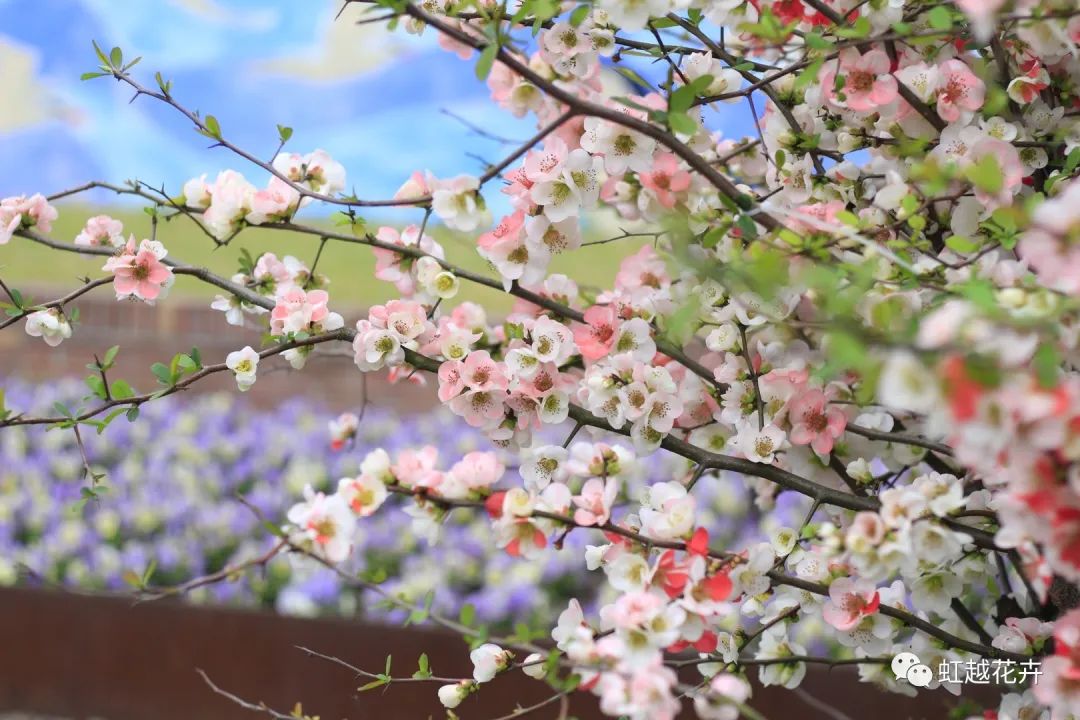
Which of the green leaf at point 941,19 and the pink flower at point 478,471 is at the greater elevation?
the green leaf at point 941,19

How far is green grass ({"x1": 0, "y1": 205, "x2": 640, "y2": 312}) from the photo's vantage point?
4.38m

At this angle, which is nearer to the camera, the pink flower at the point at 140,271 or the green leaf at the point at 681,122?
the green leaf at the point at 681,122

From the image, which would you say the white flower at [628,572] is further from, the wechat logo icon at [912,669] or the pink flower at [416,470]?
the wechat logo icon at [912,669]

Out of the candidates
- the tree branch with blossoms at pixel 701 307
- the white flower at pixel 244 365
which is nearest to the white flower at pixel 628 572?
the tree branch with blossoms at pixel 701 307

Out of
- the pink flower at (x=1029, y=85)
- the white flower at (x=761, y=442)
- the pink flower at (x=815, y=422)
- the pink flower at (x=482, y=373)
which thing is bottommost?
the white flower at (x=761, y=442)

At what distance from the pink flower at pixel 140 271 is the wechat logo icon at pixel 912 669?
60 cm

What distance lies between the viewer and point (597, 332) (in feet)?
2.47

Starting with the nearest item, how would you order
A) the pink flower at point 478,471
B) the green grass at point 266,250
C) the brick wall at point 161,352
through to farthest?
the pink flower at point 478,471
the brick wall at point 161,352
the green grass at point 266,250

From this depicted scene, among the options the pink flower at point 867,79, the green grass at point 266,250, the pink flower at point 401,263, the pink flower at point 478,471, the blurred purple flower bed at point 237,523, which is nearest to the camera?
the pink flower at point 478,471

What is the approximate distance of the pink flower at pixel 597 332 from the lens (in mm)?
736

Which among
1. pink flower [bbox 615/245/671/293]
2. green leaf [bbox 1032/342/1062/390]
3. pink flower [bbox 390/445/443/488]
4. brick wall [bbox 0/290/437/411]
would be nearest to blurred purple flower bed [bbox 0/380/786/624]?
brick wall [bbox 0/290/437/411]

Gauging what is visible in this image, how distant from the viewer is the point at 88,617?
1.70 meters

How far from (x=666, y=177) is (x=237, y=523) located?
5.67ft

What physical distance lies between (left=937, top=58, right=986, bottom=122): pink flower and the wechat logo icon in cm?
38
